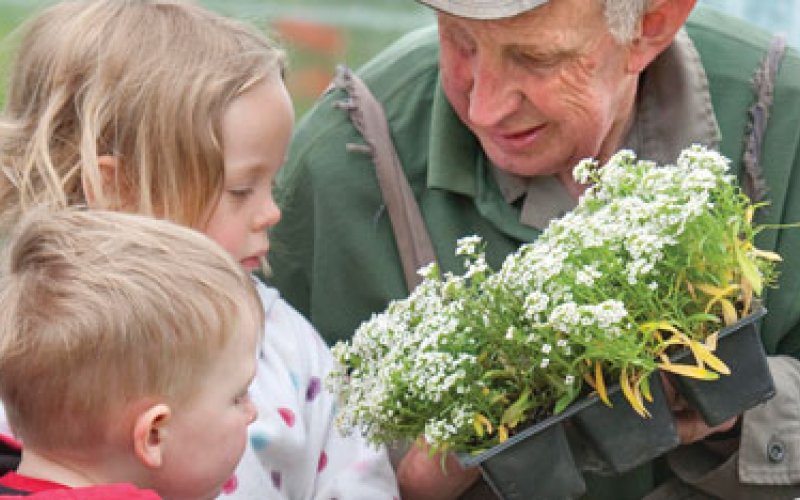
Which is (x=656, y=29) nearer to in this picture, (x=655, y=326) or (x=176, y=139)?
(x=655, y=326)

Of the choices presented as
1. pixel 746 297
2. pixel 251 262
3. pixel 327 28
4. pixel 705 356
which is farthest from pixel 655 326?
pixel 327 28

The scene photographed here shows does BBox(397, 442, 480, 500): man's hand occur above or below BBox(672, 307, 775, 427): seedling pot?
below

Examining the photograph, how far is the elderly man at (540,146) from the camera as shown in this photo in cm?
313

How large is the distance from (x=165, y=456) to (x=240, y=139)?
741 millimetres

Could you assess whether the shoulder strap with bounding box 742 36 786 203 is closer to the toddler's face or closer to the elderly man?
the elderly man

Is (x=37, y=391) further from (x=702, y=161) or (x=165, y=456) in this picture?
(x=702, y=161)

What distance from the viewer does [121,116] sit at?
292 cm

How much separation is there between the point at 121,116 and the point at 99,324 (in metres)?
0.71

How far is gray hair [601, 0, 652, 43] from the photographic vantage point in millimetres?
3090

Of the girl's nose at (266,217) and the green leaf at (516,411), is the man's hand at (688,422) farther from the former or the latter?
the girl's nose at (266,217)

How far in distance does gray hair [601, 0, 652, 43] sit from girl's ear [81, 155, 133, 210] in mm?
883


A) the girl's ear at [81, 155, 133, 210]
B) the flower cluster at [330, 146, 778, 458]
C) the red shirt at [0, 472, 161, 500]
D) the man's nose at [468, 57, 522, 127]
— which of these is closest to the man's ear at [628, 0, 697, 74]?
the man's nose at [468, 57, 522, 127]

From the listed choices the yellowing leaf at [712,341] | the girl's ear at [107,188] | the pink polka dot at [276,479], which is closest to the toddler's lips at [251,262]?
the girl's ear at [107,188]

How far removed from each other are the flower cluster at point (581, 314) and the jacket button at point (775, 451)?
47 cm
